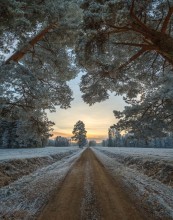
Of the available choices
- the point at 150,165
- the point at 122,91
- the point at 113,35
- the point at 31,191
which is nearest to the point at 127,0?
the point at 113,35

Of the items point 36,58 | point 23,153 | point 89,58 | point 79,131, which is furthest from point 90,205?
point 79,131

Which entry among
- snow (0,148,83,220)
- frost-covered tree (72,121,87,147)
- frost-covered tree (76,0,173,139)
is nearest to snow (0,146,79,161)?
snow (0,148,83,220)

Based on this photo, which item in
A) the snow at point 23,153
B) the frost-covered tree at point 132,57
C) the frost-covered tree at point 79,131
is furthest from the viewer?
the frost-covered tree at point 79,131

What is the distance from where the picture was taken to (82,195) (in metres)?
7.21

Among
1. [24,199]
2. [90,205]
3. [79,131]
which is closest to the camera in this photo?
[90,205]

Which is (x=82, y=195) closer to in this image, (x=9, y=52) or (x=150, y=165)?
(x=9, y=52)

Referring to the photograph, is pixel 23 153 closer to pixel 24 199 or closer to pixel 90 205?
pixel 24 199

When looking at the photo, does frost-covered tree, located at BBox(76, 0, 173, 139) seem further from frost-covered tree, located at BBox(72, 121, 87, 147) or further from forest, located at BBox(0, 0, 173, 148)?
frost-covered tree, located at BBox(72, 121, 87, 147)

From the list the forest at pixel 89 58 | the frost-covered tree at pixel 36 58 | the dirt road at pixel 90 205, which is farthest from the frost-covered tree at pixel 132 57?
the dirt road at pixel 90 205

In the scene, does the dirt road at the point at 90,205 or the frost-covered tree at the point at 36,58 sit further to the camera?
Result: the frost-covered tree at the point at 36,58

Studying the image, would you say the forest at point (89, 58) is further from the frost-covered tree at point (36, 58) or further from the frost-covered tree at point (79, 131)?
the frost-covered tree at point (79, 131)

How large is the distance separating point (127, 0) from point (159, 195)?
6772 mm

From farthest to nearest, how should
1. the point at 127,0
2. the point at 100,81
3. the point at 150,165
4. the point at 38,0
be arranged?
the point at 150,165
the point at 100,81
the point at 38,0
the point at 127,0

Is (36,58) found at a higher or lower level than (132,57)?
higher
